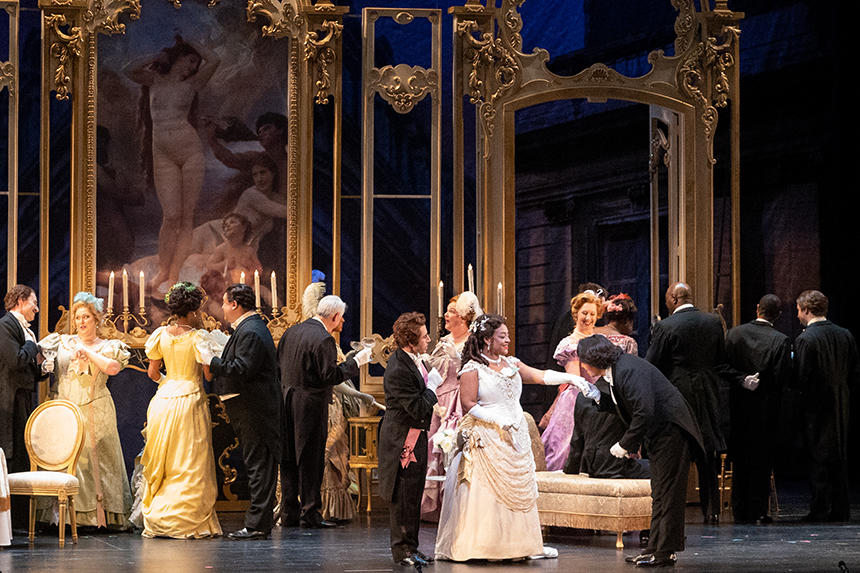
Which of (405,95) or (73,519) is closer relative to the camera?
(73,519)

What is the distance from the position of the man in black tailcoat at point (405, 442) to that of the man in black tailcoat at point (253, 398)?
1391 mm

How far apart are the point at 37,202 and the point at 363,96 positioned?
7.80 ft

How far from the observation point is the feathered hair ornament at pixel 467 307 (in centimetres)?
848

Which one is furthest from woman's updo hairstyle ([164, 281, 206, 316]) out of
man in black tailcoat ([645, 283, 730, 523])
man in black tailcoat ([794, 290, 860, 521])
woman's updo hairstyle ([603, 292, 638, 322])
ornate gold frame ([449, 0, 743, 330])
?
man in black tailcoat ([794, 290, 860, 521])

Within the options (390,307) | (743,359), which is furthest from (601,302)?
(390,307)

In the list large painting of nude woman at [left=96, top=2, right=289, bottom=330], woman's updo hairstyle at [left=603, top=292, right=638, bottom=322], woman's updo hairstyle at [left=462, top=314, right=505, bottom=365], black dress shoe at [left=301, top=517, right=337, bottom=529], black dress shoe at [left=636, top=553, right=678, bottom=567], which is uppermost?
large painting of nude woman at [left=96, top=2, right=289, bottom=330]

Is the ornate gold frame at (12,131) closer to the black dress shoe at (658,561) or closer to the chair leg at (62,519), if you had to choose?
the chair leg at (62,519)

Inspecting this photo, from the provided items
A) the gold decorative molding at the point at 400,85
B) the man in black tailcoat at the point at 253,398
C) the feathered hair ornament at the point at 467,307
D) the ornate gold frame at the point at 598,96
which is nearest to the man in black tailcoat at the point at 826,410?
the ornate gold frame at the point at 598,96

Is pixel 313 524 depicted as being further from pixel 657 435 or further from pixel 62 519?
pixel 657 435

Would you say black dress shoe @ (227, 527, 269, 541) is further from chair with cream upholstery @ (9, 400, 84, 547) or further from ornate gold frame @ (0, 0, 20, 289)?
ornate gold frame @ (0, 0, 20, 289)

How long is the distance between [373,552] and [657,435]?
1.64 m

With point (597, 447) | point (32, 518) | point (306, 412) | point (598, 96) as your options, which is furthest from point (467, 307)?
point (32, 518)

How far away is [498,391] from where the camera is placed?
22.2ft

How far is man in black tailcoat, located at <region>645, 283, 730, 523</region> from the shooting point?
8.60 metres
